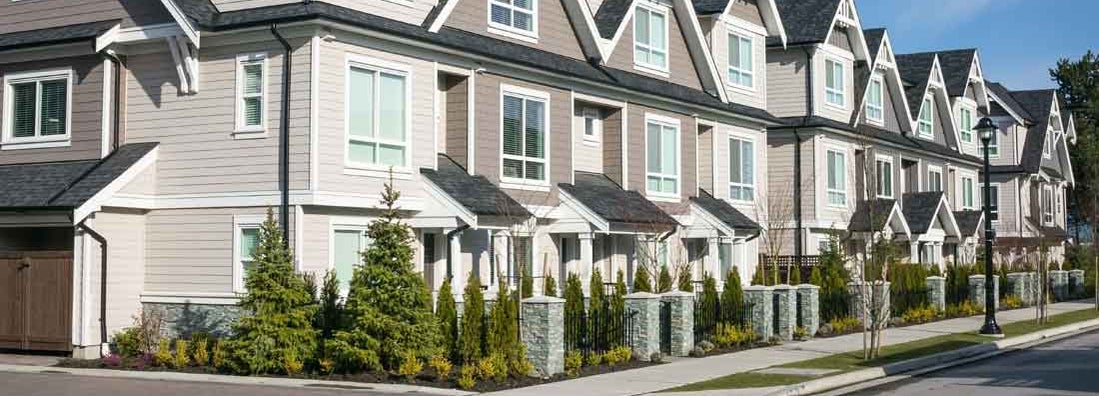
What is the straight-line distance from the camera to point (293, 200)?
22812mm

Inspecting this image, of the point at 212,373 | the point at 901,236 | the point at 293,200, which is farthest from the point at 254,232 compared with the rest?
the point at 901,236

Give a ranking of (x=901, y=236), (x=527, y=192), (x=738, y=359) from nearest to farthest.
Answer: (x=738, y=359) < (x=527, y=192) < (x=901, y=236)

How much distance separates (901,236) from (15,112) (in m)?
31.4

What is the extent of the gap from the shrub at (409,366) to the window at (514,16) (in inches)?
402

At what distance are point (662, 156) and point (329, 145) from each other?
12.8m

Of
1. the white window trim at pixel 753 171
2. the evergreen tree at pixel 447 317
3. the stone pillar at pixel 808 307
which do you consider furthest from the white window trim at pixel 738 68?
the evergreen tree at pixel 447 317

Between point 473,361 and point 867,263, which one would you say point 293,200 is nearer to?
point 473,361

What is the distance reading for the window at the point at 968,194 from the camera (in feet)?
185

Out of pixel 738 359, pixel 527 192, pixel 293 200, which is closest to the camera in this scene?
pixel 293 200

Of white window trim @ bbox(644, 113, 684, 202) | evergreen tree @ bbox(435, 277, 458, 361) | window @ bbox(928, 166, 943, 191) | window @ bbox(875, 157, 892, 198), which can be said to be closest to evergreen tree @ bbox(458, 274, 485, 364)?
evergreen tree @ bbox(435, 277, 458, 361)

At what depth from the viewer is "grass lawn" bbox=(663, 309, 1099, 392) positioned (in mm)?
20297

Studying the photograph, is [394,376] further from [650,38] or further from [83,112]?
[650,38]

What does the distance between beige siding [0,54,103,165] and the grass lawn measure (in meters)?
12.7

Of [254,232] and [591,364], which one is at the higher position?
[254,232]
